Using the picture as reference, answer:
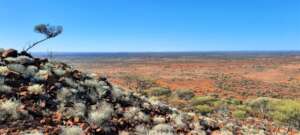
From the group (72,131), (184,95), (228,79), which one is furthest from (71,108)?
(228,79)

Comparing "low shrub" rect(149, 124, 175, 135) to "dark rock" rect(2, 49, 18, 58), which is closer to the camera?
"low shrub" rect(149, 124, 175, 135)

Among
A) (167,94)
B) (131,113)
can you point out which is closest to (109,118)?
(131,113)

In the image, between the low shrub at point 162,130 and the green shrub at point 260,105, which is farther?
the green shrub at point 260,105

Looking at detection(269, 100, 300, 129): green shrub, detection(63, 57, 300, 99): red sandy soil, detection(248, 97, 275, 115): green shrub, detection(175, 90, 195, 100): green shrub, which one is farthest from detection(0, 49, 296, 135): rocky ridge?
detection(63, 57, 300, 99): red sandy soil

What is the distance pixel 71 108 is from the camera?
1033cm

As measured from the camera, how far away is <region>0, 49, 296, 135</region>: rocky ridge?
904 centimetres

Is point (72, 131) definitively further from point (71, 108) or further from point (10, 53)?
point (10, 53)

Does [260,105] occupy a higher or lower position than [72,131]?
lower

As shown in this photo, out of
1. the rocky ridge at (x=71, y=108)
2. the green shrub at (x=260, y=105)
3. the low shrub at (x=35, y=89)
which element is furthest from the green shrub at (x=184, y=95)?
the low shrub at (x=35, y=89)

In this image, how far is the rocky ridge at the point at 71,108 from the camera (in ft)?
29.7

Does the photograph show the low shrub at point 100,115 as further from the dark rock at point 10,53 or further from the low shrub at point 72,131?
the dark rock at point 10,53

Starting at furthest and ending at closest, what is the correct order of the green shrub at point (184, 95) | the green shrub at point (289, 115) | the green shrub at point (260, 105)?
the green shrub at point (184, 95) → the green shrub at point (260, 105) → the green shrub at point (289, 115)

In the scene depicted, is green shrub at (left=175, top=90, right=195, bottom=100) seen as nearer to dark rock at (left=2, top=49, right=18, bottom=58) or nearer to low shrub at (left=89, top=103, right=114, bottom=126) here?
dark rock at (left=2, top=49, right=18, bottom=58)

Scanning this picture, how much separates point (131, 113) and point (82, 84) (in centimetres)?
252
